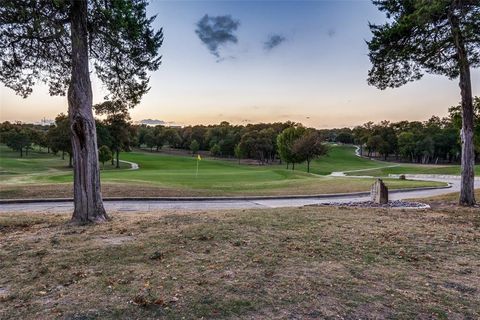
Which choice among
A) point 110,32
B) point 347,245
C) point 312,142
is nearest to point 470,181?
point 347,245

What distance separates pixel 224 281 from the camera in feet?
14.9

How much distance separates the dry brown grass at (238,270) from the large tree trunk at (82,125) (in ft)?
2.41

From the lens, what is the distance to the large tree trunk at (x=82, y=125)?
8.71 metres

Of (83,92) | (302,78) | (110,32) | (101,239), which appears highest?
(302,78)

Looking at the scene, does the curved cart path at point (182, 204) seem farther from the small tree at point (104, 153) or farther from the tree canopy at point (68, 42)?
the small tree at point (104, 153)

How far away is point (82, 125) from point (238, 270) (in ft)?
19.1

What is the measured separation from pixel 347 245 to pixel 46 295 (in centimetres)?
476

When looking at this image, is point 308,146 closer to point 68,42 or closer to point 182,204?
point 182,204

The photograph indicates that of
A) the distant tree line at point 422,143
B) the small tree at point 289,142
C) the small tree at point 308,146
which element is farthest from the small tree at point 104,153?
the distant tree line at point 422,143

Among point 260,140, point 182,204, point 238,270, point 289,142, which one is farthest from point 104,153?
point 238,270

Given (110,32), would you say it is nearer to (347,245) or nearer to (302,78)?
(347,245)

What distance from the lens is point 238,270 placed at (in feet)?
16.3

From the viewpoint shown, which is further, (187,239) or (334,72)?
(334,72)

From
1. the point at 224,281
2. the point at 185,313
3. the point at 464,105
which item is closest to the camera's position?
the point at 185,313
